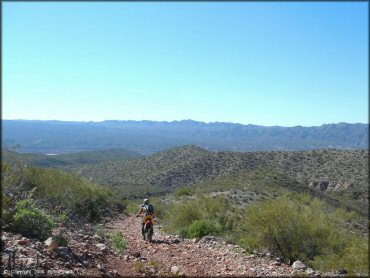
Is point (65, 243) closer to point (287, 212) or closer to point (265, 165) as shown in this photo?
point (287, 212)

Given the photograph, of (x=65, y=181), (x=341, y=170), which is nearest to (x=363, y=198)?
(x=341, y=170)

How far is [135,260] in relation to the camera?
10422 mm

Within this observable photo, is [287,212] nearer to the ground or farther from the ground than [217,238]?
farther from the ground

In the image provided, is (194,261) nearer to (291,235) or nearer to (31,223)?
(291,235)

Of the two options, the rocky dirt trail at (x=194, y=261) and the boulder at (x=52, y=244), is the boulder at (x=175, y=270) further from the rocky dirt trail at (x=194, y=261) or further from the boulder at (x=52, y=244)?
the boulder at (x=52, y=244)

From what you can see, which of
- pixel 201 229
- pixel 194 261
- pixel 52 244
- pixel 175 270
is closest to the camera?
pixel 52 244

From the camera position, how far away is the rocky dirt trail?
31.4ft

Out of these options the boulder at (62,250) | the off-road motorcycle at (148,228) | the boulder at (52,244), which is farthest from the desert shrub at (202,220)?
the boulder at (52,244)

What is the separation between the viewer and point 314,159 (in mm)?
62750

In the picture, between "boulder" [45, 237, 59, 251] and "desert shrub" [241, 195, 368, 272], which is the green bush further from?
"desert shrub" [241, 195, 368, 272]

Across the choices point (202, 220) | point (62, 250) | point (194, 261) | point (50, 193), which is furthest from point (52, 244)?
point (50, 193)

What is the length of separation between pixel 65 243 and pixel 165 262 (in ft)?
8.75

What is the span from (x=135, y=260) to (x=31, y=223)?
2666 mm

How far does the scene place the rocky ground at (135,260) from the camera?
7.66 metres
